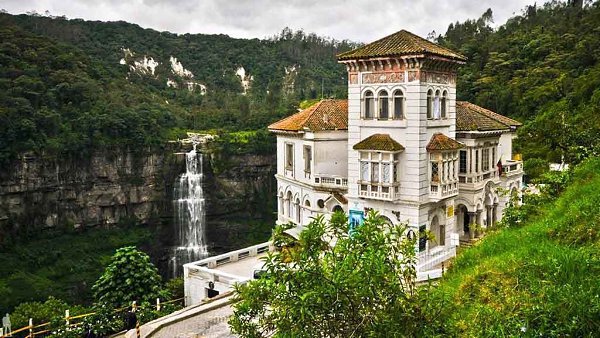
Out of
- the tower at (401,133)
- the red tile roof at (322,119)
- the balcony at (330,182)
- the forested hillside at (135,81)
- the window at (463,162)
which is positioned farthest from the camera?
the forested hillside at (135,81)

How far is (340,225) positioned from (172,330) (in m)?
11.2

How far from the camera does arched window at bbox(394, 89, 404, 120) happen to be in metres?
23.7

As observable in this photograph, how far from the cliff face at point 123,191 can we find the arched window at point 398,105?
41.7 metres

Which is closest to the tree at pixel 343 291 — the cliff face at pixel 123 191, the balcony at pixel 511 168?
the balcony at pixel 511 168

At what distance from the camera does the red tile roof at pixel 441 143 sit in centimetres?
2350

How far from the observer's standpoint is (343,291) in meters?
7.38

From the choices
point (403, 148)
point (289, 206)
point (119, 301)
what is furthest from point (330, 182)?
point (119, 301)

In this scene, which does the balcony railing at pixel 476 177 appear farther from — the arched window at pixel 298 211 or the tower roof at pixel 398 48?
the arched window at pixel 298 211

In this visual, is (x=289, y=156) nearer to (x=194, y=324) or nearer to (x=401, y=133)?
(x=401, y=133)

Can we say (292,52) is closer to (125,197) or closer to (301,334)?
(125,197)

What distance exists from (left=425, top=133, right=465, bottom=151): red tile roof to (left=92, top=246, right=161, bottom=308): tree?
42.8ft

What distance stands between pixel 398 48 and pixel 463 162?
22.8ft

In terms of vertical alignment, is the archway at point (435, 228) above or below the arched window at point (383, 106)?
below

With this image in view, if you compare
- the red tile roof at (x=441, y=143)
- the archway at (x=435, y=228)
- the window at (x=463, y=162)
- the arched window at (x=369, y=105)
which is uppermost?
the arched window at (x=369, y=105)
